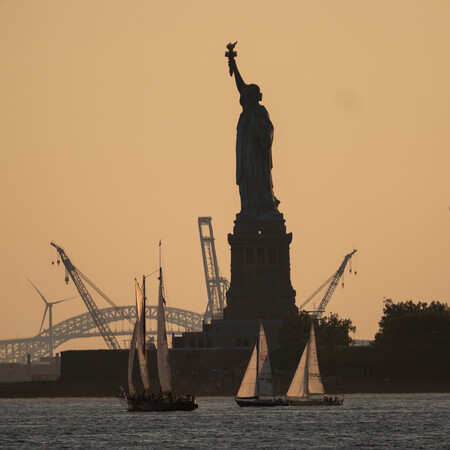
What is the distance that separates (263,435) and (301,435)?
361 centimetres

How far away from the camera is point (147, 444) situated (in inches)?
7520

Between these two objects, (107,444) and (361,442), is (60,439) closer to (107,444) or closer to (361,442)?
(107,444)

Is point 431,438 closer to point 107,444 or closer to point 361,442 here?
point 361,442

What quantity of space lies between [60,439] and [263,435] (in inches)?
756

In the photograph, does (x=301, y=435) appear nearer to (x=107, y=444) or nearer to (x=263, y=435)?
(x=263, y=435)

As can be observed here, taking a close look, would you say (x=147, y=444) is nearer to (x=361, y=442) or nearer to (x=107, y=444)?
(x=107, y=444)

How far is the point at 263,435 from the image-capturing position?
656 feet

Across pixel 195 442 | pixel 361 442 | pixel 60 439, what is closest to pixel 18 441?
pixel 60 439

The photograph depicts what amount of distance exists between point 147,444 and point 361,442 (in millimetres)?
19367

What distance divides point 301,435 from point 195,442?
12.3 metres

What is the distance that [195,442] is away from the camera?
192250 mm

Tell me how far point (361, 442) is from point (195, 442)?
49.5ft

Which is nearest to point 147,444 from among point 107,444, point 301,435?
point 107,444

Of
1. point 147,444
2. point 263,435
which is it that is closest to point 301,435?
point 263,435
